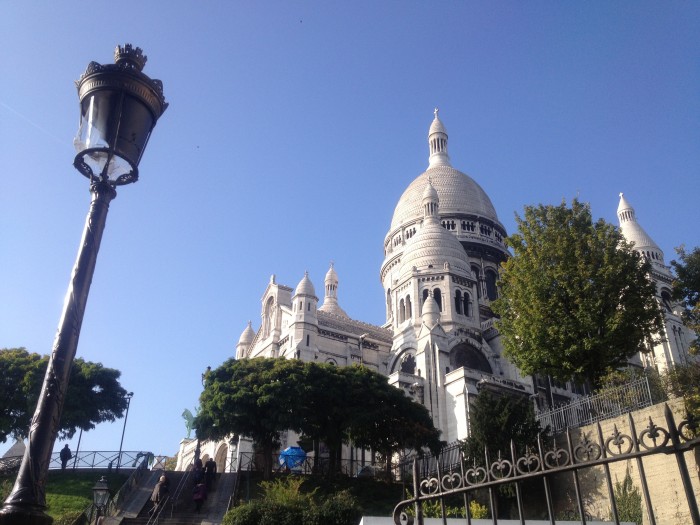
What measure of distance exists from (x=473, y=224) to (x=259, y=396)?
121ft

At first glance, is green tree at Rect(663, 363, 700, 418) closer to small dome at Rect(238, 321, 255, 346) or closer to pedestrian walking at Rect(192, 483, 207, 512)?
pedestrian walking at Rect(192, 483, 207, 512)

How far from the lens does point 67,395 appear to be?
106 feet

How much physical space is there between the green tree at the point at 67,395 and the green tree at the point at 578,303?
20.4 meters

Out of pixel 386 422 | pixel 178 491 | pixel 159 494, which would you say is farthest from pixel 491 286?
pixel 159 494

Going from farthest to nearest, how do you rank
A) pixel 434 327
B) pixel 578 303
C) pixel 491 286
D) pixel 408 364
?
pixel 491 286, pixel 408 364, pixel 434 327, pixel 578 303

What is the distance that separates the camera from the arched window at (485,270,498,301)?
56594 millimetres

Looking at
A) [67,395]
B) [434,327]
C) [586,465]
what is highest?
[434,327]

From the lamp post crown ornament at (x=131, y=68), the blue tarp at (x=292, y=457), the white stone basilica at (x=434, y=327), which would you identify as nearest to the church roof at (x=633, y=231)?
the white stone basilica at (x=434, y=327)

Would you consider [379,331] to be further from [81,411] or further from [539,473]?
[539,473]

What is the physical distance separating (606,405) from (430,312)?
22243mm

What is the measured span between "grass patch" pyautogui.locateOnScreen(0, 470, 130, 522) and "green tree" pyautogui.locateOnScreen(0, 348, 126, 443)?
5.58 m

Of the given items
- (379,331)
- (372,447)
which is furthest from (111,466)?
(379,331)

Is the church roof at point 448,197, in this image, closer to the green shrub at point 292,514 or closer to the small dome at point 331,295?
the small dome at point 331,295

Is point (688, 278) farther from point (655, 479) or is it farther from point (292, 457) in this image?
point (292, 457)
